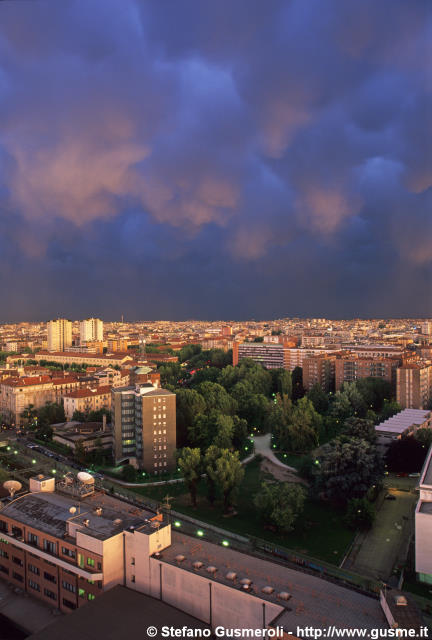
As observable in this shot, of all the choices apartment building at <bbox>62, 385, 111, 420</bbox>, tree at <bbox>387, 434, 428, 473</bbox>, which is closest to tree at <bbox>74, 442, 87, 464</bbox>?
apartment building at <bbox>62, 385, 111, 420</bbox>

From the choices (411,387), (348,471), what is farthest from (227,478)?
(411,387)

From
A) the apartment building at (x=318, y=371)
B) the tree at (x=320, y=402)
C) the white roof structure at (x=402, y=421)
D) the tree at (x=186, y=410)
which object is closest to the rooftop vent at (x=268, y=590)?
the white roof structure at (x=402, y=421)

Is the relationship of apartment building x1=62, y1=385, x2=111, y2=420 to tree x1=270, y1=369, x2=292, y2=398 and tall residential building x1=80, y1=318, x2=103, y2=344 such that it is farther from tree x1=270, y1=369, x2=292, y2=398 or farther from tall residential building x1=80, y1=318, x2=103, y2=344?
tall residential building x1=80, y1=318, x2=103, y2=344

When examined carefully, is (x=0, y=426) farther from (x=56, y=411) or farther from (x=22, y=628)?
(x=22, y=628)

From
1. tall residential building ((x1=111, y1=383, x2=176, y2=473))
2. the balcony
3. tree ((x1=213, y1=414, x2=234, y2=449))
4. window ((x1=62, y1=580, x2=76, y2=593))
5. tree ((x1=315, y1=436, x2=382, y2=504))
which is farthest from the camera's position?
tree ((x1=213, y1=414, x2=234, y2=449))

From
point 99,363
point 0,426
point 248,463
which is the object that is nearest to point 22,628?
point 248,463
